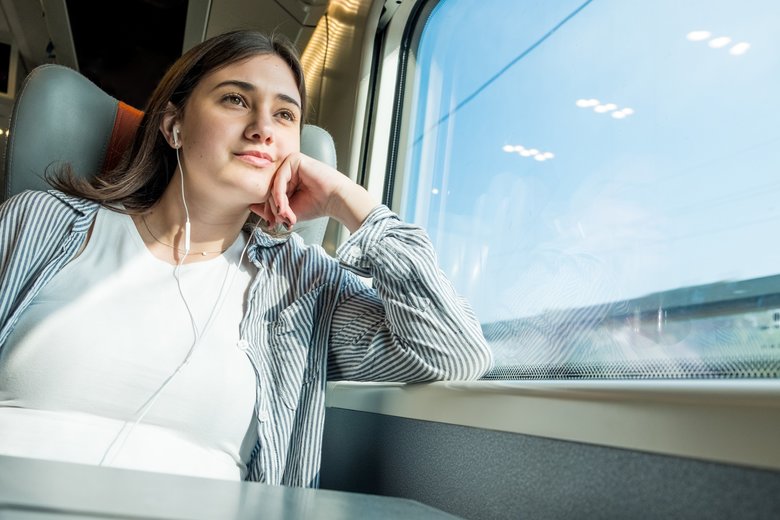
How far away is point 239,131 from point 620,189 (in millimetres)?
660

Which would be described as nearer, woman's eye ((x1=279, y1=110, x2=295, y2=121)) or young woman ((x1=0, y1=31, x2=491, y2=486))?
young woman ((x1=0, y1=31, x2=491, y2=486))

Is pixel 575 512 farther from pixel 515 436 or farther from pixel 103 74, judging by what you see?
pixel 103 74

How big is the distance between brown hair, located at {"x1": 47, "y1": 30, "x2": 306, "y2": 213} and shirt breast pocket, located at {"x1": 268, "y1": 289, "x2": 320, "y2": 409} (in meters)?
0.38

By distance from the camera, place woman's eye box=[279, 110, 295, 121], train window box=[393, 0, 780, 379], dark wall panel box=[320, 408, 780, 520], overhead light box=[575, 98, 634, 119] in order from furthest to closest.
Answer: woman's eye box=[279, 110, 295, 121], overhead light box=[575, 98, 634, 119], train window box=[393, 0, 780, 379], dark wall panel box=[320, 408, 780, 520]

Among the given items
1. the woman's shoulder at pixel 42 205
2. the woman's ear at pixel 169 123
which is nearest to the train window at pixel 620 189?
the woman's ear at pixel 169 123

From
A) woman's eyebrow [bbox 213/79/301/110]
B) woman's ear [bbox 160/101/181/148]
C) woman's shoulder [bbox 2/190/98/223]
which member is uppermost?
woman's eyebrow [bbox 213/79/301/110]

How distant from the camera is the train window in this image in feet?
2.76

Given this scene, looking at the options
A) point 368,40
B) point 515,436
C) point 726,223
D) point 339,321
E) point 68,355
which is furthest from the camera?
point 368,40

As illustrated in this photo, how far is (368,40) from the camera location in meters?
2.15

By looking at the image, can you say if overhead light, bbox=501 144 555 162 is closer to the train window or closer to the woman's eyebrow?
the train window

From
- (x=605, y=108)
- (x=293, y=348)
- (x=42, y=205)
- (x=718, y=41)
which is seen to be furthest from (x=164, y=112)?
(x=718, y=41)

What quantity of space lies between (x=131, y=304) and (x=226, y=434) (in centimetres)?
26

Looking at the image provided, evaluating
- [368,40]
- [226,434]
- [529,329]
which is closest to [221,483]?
[226,434]

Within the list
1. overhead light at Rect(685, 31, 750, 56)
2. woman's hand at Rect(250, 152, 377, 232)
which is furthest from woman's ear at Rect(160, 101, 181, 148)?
overhead light at Rect(685, 31, 750, 56)
